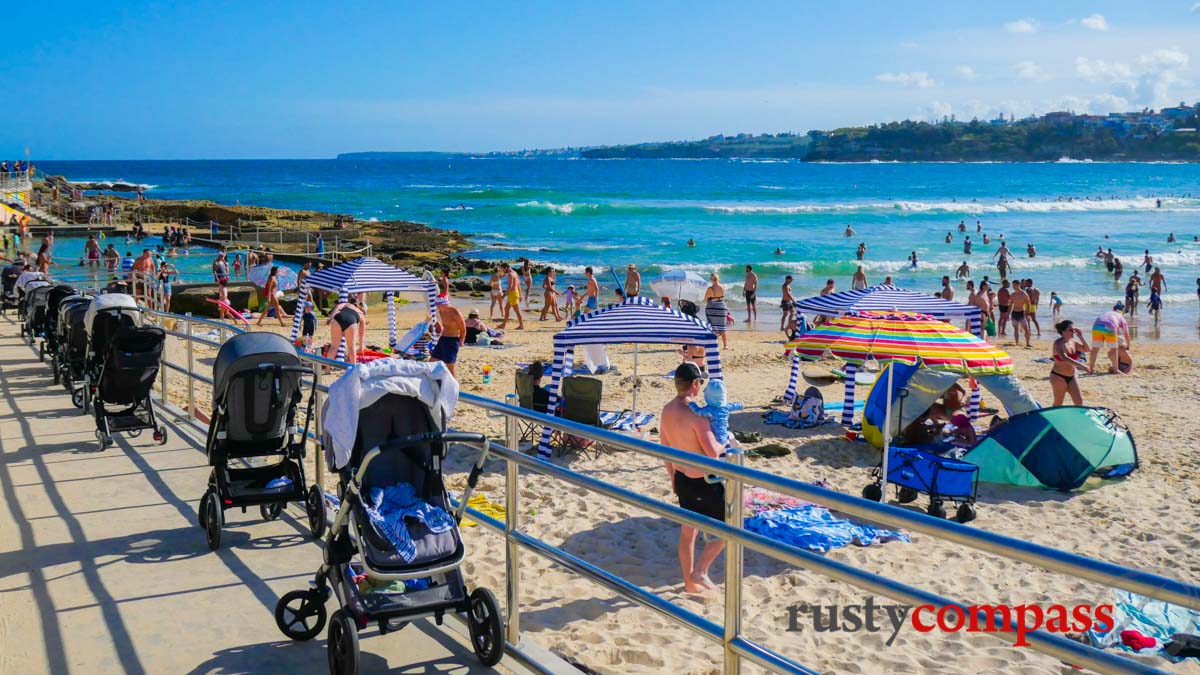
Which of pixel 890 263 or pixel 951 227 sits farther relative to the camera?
pixel 951 227

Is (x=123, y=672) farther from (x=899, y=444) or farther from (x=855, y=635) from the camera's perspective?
(x=899, y=444)

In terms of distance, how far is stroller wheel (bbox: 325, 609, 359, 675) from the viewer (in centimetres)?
343

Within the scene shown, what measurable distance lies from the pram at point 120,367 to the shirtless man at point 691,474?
12.9 ft

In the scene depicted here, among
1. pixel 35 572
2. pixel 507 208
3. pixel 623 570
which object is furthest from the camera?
pixel 507 208

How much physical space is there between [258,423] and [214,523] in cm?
70

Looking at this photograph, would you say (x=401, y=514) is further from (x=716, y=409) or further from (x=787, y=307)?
(x=787, y=307)

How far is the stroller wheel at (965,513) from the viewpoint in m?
8.80

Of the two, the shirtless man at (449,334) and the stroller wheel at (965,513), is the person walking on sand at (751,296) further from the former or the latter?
the stroller wheel at (965,513)

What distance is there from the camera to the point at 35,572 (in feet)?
15.1

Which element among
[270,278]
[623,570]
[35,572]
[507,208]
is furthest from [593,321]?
[507,208]

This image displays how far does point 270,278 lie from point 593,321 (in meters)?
13.7

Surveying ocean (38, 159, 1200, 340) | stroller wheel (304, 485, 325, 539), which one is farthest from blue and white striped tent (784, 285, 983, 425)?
ocean (38, 159, 1200, 340)

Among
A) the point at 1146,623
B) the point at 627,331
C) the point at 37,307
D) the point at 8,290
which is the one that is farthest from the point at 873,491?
the point at 8,290

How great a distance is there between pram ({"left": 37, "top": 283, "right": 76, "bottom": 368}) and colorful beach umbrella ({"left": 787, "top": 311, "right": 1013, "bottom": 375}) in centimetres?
830
